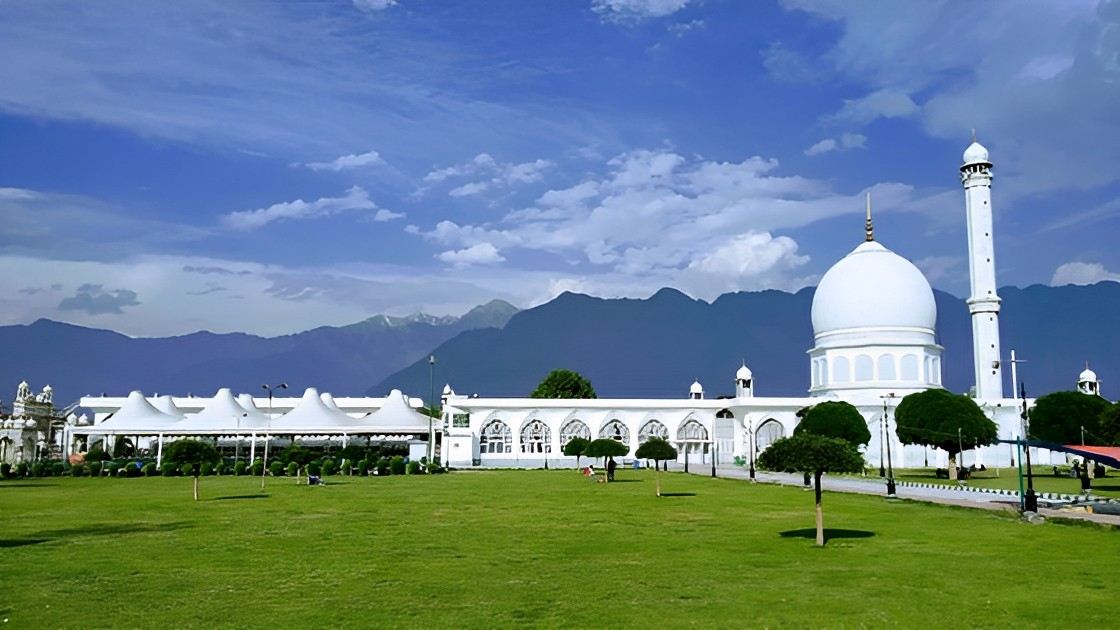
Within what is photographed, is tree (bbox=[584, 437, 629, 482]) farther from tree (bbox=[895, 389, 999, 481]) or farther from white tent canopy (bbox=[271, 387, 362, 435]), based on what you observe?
white tent canopy (bbox=[271, 387, 362, 435])

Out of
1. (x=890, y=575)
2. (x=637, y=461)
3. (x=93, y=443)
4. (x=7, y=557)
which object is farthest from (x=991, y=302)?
(x=93, y=443)

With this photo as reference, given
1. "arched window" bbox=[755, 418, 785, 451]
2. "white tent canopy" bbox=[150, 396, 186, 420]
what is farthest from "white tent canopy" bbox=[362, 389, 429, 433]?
"arched window" bbox=[755, 418, 785, 451]

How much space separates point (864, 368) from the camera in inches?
3049

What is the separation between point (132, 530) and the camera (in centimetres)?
2375

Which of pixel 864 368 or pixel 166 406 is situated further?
pixel 166 406

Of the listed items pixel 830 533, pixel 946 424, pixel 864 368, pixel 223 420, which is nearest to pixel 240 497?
pixel 830 533

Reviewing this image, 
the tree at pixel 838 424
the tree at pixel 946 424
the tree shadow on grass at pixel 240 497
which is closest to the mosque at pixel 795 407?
the tree at pixel 838 424

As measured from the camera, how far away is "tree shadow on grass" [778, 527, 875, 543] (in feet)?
72.6

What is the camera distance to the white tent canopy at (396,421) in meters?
83.1

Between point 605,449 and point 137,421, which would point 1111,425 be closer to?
point 605,449

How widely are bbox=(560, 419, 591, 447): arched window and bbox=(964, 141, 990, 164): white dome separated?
40.4 meters

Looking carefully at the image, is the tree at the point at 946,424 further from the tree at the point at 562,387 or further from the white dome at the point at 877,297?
the tree at the point at 562,387

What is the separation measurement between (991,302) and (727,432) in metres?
25.1

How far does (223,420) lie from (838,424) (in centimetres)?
5221
